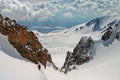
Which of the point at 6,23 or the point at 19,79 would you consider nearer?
the point at 19,79

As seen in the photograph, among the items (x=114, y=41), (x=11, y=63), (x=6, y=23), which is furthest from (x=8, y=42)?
(x=114, y=41)

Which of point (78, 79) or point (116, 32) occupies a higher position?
point (116, 32)

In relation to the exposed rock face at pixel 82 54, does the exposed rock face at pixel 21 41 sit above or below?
below

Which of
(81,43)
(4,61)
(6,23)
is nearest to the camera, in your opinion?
(4,61)

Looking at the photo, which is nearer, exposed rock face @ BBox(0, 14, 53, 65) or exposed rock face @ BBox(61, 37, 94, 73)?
exposed rock face @ BBox(0, 14, 53, 65)

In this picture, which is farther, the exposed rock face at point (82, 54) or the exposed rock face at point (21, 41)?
the exposed rock face at point (82, 54)

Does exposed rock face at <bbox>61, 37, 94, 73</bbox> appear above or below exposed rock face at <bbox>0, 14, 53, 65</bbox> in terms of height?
above

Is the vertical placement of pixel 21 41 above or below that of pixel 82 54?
below

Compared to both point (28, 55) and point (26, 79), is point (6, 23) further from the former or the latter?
point (26, 79)

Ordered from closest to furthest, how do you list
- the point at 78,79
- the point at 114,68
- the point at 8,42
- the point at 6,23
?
the point at 8,42, the point at 6,23, the point at 78,79, the point at 114,68

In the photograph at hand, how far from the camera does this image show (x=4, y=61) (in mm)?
39094

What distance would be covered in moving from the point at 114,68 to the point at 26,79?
143ft

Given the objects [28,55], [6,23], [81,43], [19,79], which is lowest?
[19,79]

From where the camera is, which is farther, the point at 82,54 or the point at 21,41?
the point at 82,54
